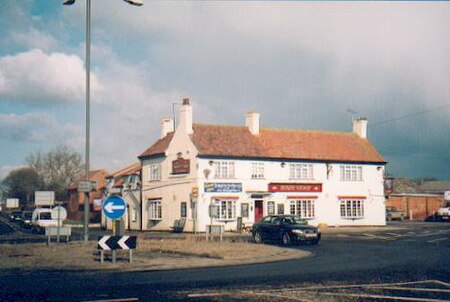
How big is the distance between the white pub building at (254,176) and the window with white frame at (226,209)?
80mm

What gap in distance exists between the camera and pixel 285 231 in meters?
30.9

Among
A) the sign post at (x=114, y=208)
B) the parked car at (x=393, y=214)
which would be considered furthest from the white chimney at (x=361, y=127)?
the sign post at (x=114, y=208)

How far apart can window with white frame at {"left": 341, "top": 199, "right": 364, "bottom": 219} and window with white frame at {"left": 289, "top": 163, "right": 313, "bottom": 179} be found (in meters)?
4.28

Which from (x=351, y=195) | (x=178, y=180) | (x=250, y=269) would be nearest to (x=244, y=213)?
(x=178, y=180)

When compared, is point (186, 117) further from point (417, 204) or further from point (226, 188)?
point (417, 204)

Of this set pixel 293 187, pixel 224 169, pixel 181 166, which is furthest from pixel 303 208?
pixel 181 166

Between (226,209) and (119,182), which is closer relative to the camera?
(226,209)

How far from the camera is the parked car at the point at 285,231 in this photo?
30.2 m

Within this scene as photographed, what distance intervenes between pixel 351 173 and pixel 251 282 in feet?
134

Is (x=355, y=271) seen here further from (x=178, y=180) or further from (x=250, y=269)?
(x=178, y=180)

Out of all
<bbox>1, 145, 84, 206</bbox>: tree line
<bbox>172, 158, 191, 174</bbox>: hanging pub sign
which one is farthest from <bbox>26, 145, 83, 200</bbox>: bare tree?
<bbox>172, 158, 191, 174</bbox>: hanging pub sign

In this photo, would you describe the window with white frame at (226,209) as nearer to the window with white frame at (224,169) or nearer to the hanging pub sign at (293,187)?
the window with white frame at (224,169)

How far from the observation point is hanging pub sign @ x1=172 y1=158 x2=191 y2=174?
47.9 meters

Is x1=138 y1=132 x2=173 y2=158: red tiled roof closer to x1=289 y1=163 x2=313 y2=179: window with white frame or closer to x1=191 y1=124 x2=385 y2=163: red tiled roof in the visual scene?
x1=191 y1=124 x2=385 y2=163: red tiled roof
